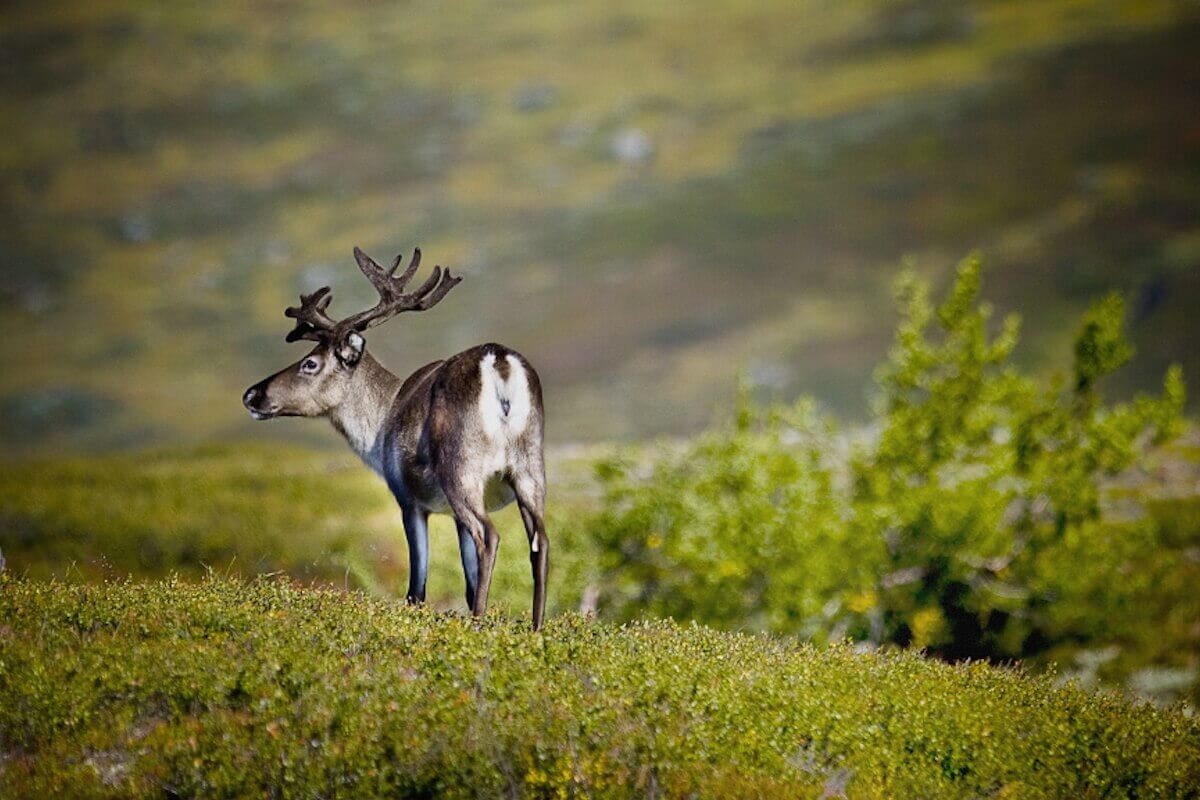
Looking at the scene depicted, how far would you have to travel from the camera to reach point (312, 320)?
59.3 ft

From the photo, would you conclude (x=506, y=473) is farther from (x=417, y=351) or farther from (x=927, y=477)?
(x=417, y=351)

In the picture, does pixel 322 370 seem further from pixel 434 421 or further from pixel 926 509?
pixel 926 509

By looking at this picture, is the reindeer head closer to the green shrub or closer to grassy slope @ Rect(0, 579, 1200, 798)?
grassy slope @ Rect(0, 579, 1200, 798)

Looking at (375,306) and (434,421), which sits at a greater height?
(375,306)

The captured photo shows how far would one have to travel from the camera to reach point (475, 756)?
12.5m

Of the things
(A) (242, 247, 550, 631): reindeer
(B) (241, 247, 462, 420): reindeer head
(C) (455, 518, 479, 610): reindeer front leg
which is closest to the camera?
(A) (242, 247, 550, 631): reindeer

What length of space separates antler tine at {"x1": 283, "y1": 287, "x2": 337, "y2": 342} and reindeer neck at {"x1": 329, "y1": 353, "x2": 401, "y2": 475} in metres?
0.58

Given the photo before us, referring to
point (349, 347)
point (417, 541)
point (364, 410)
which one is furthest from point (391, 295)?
point (417, 541)

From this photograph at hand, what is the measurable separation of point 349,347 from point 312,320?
0.57m

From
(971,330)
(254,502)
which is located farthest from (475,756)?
(254,502)

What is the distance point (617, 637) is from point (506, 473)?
6.89ft

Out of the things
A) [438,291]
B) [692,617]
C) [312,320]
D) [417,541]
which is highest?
[438,291]

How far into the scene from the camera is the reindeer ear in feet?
60.2

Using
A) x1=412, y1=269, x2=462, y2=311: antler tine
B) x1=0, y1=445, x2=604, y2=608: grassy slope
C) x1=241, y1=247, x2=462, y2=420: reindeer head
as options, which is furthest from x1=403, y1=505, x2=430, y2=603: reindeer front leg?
x1=0, y1=445, x2=604, y2=608: grassy slope
